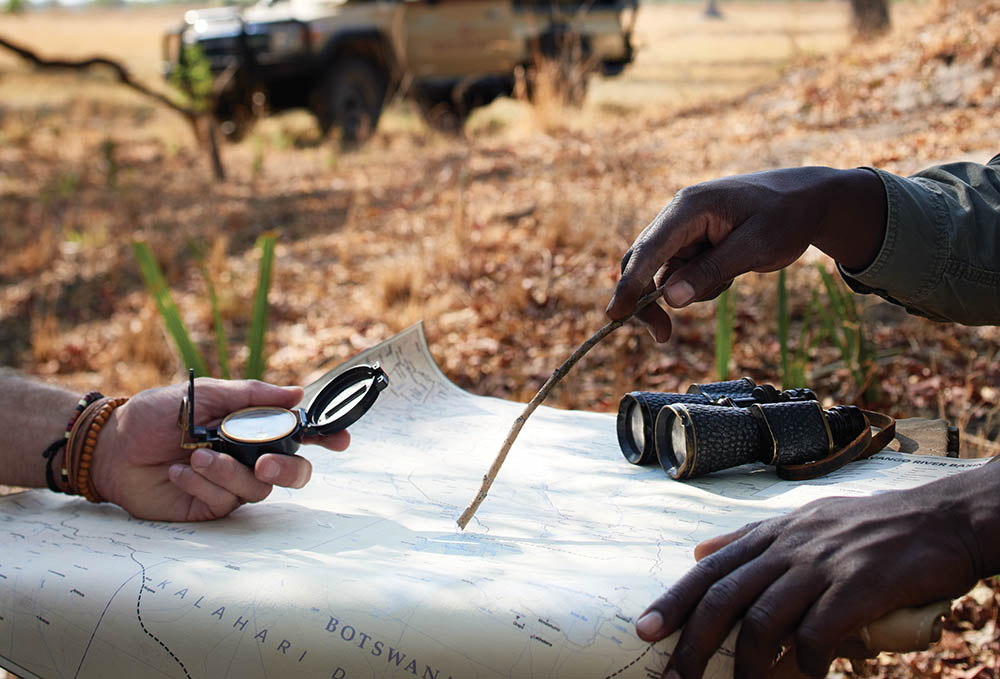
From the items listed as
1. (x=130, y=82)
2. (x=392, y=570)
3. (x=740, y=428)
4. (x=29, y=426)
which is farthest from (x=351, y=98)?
(x=392, y=570)

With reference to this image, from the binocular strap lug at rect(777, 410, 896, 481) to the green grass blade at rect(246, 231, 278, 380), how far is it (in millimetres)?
1884

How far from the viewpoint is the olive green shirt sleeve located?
1.66 metres

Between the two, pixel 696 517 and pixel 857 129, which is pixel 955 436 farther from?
pixel 857 129

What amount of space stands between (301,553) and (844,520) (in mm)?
825

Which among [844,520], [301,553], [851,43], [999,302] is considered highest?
[851,43]

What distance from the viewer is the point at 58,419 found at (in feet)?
5.84

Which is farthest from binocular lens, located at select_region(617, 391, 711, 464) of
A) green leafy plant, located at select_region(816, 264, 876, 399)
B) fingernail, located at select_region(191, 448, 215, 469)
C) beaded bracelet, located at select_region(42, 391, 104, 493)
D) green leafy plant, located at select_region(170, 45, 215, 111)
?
green leafy plant, located at select_region(170, 45, 215, 111)

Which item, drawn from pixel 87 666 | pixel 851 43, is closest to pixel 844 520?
pixel 87 666

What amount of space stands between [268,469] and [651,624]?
2.33ft

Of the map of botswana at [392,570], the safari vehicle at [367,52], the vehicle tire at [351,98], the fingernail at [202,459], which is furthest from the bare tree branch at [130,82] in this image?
the fingernail at [202,459]

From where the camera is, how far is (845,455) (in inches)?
65.1

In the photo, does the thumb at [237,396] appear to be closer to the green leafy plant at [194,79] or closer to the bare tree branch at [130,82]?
the green leafy plant at [194,79]

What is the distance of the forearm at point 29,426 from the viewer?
1.76 metres

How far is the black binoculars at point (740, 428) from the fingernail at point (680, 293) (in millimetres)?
188
